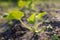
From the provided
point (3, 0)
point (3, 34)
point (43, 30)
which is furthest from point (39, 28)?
point (3, 0)

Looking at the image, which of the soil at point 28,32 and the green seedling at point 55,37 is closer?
the green seedling at point 55,37

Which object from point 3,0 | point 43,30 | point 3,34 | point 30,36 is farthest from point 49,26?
point 3,0

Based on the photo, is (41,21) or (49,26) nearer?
(49,26)

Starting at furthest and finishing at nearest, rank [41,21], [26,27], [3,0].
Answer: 1. [3,0]
2. [41,21]
3. [26,27]

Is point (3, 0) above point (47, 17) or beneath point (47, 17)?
beneath

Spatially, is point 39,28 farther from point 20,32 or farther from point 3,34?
point 3,34

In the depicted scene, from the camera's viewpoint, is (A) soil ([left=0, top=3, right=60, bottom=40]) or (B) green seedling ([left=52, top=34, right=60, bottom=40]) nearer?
(B) green seedling ([left=52, top=34, right=60, bottom=40])

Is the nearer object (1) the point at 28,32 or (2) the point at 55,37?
(2) the point at 55,37

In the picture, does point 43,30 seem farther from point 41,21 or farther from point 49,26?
point 41,21

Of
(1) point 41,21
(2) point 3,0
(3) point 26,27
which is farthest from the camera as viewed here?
(2) point 3,0
